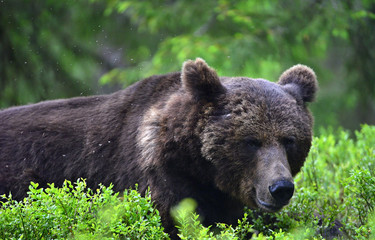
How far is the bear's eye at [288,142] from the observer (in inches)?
199

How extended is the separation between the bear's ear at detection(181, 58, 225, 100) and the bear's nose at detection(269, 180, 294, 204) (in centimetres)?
113

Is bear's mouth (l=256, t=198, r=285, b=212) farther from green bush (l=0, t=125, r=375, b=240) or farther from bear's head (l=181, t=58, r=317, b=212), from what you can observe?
green bush (l=0, t=125, r=375, b=240)

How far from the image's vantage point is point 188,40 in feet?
41.2

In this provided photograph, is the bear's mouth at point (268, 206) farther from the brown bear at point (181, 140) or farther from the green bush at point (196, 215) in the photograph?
the green bush at point (196, 215)

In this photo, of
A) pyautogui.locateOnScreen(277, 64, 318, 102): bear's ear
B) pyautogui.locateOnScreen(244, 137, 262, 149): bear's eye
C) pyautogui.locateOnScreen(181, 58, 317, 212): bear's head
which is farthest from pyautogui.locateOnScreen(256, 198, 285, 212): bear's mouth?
pyautogui.locateOnScreen(277, 64, 318, 102): bear's ear

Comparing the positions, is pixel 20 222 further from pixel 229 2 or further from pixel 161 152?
pixel 229 2

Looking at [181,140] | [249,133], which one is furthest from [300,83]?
[181,140]

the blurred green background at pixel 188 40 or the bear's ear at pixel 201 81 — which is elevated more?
the bear's ear at pixel 201 81

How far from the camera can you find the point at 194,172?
5.27 meters

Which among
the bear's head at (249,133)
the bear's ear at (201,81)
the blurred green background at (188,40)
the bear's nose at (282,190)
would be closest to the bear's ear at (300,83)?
the bear's head at (249,133)

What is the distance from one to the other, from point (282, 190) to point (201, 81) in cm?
132

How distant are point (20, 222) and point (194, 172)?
1.78m

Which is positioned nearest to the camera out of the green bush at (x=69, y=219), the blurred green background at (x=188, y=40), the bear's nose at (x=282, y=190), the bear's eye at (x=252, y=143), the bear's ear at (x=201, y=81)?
the green bush at (x=69, y=219)

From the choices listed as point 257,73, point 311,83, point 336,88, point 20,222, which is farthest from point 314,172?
point 336,88
